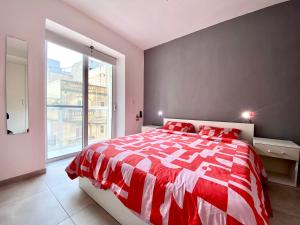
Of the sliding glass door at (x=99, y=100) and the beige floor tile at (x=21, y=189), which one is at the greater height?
the sliding glass door at (x=99, y=100)

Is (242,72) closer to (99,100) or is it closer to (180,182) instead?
(180,182)

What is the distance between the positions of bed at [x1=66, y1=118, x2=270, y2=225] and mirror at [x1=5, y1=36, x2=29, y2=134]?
1005 mm

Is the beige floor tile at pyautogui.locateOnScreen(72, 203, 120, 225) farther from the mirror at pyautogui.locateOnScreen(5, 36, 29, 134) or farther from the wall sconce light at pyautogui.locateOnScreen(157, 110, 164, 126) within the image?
the wall sconce light at pyautogui.locateOnScreen(157, 110, 164, 126)

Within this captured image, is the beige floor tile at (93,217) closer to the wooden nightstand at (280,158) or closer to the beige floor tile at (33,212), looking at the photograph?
the beige floor tile at (33,212)

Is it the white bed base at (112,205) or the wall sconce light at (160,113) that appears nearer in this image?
the white bed base at (112,205)

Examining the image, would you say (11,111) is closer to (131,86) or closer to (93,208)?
(93,208)

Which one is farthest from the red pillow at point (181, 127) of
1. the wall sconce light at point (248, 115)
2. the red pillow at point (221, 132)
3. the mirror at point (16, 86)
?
the mirror at point (16, 86)

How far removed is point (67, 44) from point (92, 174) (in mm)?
2424

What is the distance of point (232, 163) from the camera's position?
1.24 metres

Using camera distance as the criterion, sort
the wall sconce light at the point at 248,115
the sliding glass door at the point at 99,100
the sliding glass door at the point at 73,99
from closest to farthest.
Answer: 1. the wall sconce light at the point at 248,115
2. the sliding glass door at the point at 73,99
3. the sliding glass door at the point at 99,100

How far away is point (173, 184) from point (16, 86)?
92.1 inches

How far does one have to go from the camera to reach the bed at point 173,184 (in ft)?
2.62

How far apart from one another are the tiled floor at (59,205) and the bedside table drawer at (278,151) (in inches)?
17.0

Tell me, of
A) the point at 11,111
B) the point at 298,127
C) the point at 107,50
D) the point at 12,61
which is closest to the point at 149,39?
A: the point at 107,50
